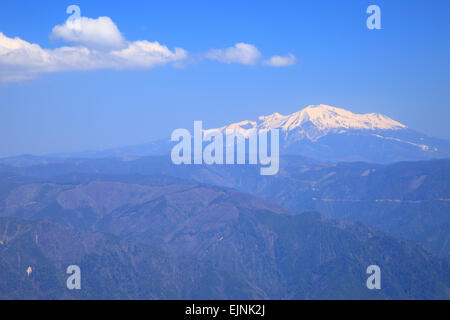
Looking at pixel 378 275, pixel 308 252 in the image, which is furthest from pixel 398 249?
pixel 308 252

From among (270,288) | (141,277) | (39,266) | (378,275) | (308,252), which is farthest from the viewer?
(308,252)
